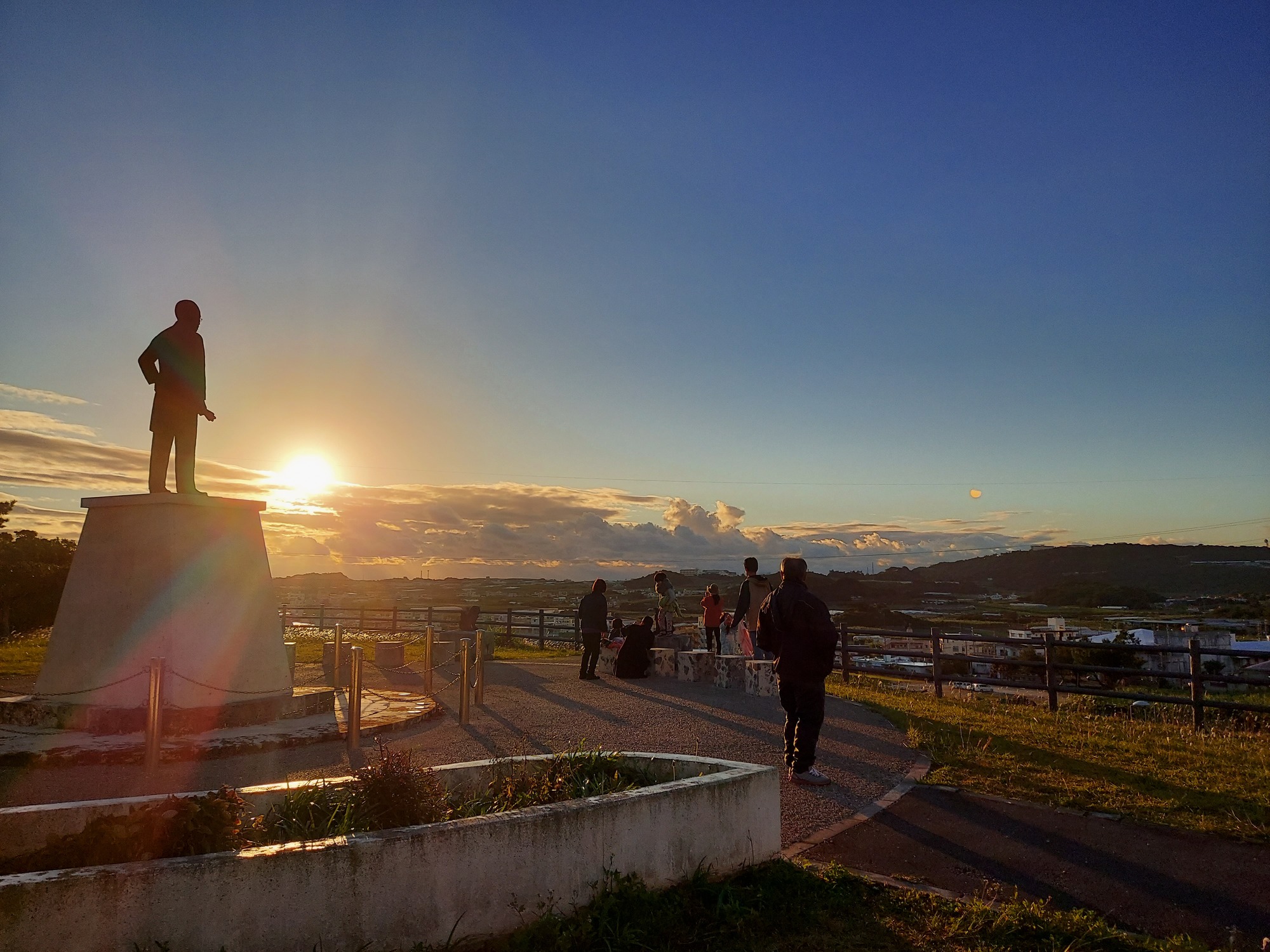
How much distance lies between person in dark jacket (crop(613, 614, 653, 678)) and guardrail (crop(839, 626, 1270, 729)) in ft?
11.8

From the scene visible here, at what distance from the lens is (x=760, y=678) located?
502 inches

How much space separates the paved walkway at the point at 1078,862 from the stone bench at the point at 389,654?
13198mm

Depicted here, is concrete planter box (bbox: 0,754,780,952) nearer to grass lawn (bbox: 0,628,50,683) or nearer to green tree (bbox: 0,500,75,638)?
grass lawn (bbox: 0,628,50,683)

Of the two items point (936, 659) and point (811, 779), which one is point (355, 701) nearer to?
point (811, 779)

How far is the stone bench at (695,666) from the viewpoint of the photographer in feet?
46.2

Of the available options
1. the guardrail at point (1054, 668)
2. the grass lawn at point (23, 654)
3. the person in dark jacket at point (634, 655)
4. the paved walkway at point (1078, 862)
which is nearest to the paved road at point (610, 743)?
the paved walkway at point (1078, 862)

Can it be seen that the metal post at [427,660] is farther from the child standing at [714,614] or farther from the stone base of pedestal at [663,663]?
the child standing at [714,614]

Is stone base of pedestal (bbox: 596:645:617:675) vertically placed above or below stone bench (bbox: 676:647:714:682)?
below

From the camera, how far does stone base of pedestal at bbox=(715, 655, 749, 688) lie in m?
13.3

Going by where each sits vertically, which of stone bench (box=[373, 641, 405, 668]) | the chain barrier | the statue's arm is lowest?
stone bench (box=[373, 641, 405, 668])

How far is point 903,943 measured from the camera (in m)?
3.81

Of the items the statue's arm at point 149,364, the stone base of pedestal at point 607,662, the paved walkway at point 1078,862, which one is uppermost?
the statue's arm at point 149,364

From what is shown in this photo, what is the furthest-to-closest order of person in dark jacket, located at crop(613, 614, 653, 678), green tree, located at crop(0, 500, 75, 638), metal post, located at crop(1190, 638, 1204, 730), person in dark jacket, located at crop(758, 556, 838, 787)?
green tree, located at crop(0, 500, 75, 638)
person in dark jacket, located at crop(613, 614, 653, 678)
metal post, located at crop(1190, 638, 1204, 730)
person in dark jacket, located at crop(758, 556, 838, 787)

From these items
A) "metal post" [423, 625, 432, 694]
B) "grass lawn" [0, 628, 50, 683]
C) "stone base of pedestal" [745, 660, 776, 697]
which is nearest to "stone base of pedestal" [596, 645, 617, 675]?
"stone base of pedestal" [745, 660, 776, 697]
